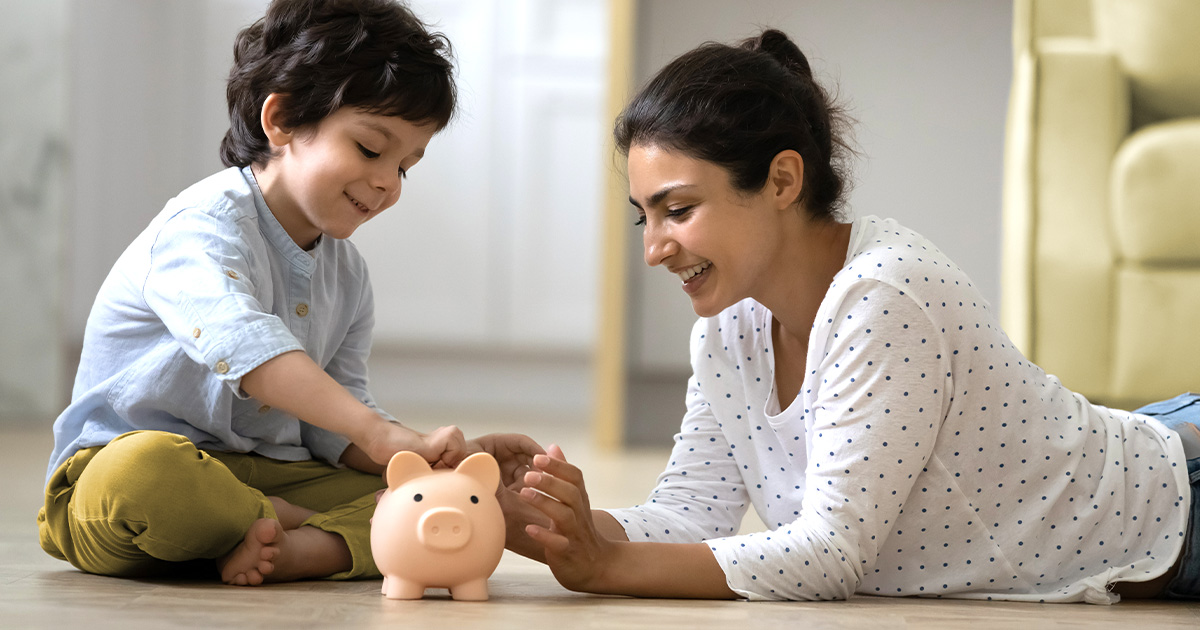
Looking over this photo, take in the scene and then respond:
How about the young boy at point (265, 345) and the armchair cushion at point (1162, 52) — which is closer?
the young boy at point (265, 345)

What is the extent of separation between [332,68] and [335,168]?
99mm

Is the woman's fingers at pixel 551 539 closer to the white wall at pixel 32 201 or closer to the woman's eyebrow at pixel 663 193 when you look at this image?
the woman's eyebrow at pixel 663 193

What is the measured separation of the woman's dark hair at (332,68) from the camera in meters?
1.01

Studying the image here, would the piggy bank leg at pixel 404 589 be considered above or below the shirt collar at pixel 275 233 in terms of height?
below

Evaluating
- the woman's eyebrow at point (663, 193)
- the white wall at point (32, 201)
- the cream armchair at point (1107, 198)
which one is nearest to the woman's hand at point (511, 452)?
the woman's eyebrow at point (663, 193)

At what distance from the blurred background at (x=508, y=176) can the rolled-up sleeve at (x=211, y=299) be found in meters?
1.45

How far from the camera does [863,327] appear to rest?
2.72 ft

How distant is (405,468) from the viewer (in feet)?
2.65

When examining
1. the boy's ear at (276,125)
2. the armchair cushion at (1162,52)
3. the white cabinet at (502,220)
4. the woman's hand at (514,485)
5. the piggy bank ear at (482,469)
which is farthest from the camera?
the white cabinet at (502,220)

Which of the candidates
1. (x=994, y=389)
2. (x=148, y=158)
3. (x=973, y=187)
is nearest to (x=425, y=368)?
(x=148, y=158)

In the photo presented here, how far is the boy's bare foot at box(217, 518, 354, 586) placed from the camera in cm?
87

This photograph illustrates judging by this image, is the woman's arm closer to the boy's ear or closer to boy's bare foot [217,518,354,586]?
boy's bare foot [217,518,354,586]

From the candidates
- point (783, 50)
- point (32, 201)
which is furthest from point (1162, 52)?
point (32, 201)

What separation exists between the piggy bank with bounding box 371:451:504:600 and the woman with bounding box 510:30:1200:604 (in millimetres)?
41
